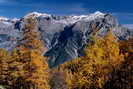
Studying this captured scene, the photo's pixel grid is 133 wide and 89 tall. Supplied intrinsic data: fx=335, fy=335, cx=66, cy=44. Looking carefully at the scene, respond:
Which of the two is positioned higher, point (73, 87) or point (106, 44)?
point (106, 44)

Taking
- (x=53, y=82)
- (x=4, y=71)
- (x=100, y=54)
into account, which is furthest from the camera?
(x=53, y=82)

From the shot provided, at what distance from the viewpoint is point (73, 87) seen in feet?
118

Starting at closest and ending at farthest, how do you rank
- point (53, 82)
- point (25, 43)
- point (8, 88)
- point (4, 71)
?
point (25, 43) < point (8, 88) < point (4, 71) < point (53, 82)

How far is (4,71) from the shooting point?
203 feet

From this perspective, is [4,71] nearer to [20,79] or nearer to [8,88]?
[8,88]

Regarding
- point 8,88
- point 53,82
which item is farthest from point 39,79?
point 53,82

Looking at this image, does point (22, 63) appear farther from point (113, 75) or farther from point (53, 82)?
point (53, 82)

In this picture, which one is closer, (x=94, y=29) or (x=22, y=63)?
(x=94, y=29)

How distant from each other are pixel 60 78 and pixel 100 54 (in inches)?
3172

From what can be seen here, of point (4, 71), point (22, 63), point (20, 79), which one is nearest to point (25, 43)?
point (22, 63)

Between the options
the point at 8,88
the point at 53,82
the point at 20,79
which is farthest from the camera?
the point at 53,82

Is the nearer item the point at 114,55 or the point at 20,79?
the point at 114,55

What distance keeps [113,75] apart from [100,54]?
11.0 ft

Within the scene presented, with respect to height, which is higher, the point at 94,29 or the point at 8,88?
the point at 94,29
